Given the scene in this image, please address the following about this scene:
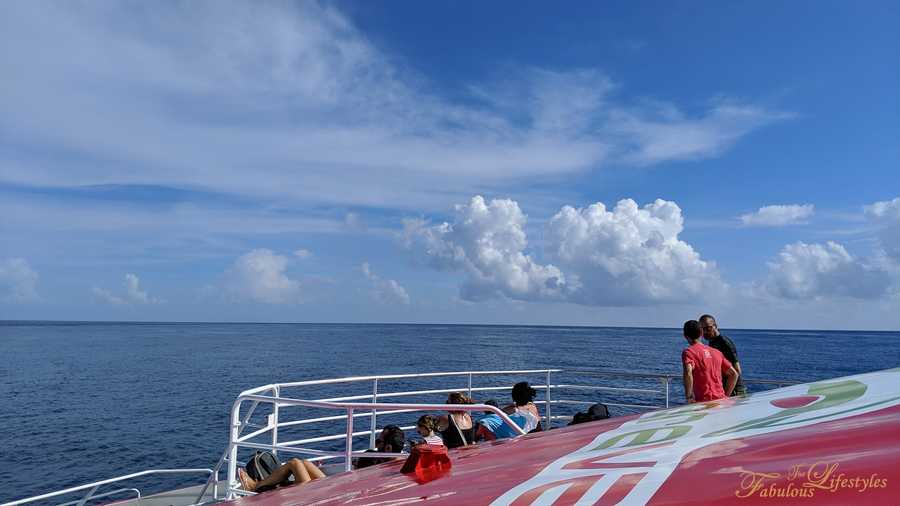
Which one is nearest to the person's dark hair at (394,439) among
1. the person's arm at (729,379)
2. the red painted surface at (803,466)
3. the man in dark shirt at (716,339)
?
the person's arm at (729,379)

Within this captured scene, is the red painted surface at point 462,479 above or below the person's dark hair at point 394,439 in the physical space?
above

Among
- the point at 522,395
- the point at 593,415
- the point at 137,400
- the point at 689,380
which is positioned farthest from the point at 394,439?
the point at 137,400

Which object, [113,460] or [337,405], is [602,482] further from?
[113,460]

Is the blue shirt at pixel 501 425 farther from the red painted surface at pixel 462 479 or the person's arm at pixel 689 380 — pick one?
the red painted surface at pixel 462 479

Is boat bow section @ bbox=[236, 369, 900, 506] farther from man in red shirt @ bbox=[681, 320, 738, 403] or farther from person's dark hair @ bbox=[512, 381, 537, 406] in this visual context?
person's dark hair @ bbox=[512, 381, 537, 406]

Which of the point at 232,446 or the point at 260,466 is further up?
the point at 232,446

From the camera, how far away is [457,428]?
5234 millimetres

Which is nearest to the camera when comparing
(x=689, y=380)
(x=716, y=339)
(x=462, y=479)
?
(x=462, y=479)

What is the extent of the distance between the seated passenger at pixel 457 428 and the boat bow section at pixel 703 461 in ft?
5.29

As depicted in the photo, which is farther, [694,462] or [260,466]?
[260,466]

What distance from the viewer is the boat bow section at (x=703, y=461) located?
207 centimetres

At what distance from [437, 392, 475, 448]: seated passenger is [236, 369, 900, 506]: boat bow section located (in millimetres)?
1614

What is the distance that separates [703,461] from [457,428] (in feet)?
10.0

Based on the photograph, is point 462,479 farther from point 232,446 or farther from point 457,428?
point 232,446
